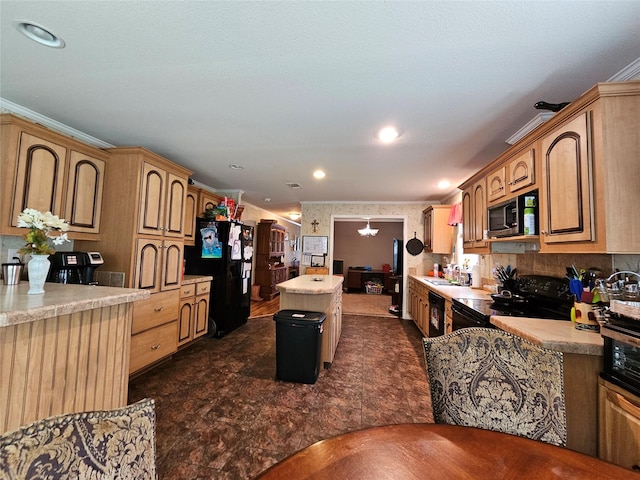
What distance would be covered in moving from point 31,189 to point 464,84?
10.5ft

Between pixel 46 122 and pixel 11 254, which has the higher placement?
pixel 46 122

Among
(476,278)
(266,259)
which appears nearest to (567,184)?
(476,278)

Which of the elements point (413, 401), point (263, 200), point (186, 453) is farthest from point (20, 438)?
point (263, 200)

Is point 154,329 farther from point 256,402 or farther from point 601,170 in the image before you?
point 601,170

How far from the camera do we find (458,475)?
69cm

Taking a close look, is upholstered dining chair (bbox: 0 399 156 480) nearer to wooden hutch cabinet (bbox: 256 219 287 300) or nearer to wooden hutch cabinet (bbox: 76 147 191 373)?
wooden hutch cabinet (bbox: 76 147 191 373)

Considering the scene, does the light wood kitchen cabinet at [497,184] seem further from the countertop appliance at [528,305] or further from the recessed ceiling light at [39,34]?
the recessed ceiling light at [39,34]

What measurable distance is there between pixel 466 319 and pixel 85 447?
2480 millimetres

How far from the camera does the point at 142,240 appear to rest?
261 centimetres

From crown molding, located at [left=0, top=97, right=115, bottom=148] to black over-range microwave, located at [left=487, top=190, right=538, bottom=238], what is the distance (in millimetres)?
3963

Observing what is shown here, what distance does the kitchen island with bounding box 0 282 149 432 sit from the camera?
125 centimetres

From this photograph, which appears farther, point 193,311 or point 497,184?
point 193,311

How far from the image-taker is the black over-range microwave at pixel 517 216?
196 centimetres

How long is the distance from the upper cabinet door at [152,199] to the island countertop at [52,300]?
3.07ft
